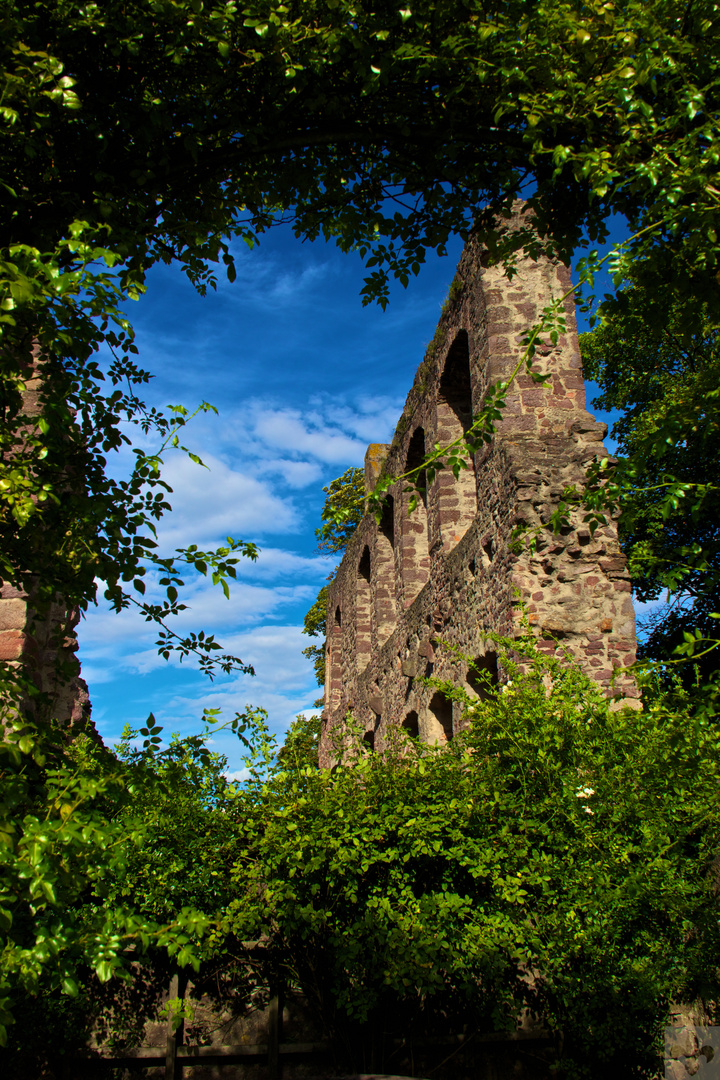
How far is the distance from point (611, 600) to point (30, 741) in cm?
523

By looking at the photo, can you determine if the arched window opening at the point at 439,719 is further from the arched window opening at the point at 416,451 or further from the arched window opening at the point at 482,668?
the arched window opening at the point at 416,451

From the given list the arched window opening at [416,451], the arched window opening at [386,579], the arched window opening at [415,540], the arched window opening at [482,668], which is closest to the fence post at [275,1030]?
the arched window opening at [482,668]

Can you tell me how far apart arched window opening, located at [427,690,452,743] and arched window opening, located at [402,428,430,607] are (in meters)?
2.08

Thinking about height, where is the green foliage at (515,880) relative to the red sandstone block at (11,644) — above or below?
below

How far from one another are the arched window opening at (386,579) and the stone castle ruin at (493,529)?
0.74 m

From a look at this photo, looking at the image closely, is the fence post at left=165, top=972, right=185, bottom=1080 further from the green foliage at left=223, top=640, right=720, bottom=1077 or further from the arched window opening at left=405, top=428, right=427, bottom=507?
the arched window opening at left=405, top=428, right=427, bottom=507

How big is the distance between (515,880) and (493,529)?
3.92 m

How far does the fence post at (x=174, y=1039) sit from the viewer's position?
420cm

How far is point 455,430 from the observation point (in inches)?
387

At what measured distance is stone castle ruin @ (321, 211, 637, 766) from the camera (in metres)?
6.46

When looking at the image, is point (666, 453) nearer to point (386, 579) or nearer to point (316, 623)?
point (386, 579)

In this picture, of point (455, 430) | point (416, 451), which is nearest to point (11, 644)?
point (455, 430)

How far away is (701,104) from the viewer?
9.52ft

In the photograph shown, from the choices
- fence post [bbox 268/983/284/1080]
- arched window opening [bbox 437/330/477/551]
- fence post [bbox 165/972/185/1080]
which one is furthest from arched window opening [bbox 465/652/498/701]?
fence post [bbox 165/972/185/1080]
